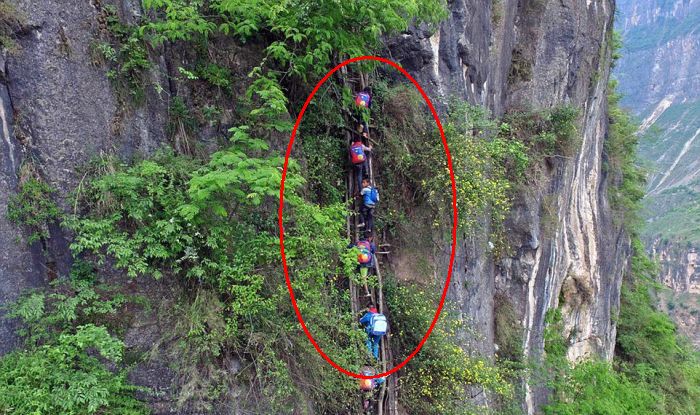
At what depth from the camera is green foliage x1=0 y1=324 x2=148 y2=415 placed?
3457mm

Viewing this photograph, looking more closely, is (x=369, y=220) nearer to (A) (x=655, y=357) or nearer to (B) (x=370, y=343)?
(B) (x=370, y=343)

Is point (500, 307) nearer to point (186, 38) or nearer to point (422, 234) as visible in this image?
point (422, 234)

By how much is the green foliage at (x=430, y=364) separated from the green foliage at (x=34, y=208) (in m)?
4.32

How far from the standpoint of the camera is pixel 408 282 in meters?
6.66

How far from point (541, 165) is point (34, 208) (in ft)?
31.6

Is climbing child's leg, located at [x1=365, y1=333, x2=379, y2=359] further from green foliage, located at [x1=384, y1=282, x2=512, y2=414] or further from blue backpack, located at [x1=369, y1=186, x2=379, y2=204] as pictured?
blue backpack, located at [x1=369, y1=186, x2=379, y2=204]

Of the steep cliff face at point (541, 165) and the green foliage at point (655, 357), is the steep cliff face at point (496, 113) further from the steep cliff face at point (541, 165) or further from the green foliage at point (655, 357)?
the green foliage at point (655, 357)

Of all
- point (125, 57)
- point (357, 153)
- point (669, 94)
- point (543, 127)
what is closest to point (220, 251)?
point (125, 57)

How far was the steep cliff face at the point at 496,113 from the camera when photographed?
4090 millimetres

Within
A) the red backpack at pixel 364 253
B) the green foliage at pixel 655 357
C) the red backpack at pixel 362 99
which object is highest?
the red backpack at pixel 362 99

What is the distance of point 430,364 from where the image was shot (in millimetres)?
6117

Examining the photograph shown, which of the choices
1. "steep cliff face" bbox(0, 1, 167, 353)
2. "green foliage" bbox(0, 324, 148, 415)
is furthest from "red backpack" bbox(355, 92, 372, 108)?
"green foliage" bbox(0, 324, 148, 415)

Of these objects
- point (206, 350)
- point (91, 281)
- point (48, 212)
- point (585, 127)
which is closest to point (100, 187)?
point (48, 212)

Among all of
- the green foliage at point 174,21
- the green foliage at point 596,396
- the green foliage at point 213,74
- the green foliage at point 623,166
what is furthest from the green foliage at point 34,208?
the green foliage at point 623,166
